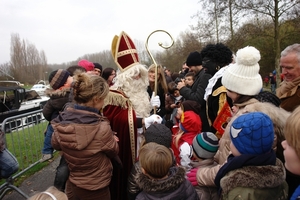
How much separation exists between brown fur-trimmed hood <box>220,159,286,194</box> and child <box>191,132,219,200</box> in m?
0.50

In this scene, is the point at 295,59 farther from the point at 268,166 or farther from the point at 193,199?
the point at 193,199

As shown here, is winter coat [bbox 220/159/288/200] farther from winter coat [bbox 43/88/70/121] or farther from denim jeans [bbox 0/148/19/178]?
winter coat [bbox 43/88/70/121]

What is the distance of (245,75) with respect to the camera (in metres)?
2.27

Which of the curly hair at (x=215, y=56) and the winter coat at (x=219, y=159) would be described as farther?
the curly hair at (x=215, y=56)

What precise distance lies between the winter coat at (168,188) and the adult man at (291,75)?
5.95 feet

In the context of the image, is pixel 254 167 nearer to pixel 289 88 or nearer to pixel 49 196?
pixel 49 196

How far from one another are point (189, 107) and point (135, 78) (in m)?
0.80

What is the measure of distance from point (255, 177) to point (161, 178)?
2.16ft

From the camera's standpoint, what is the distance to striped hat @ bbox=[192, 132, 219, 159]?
7.08ft

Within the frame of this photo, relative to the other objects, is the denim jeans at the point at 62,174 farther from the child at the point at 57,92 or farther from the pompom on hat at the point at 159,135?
the child at the point at 57,92

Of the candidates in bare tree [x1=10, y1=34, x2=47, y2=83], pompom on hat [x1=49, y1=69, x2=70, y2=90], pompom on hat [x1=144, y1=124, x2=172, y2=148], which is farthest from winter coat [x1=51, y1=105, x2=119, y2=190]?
bare tree [x1=10, y1=34, x2=47, y2=83]

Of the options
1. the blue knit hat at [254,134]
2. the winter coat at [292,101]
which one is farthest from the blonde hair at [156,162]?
the winter coat at [292,101]

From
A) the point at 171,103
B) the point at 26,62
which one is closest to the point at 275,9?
the point at 171,103

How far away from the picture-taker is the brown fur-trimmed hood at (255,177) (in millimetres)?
1556
